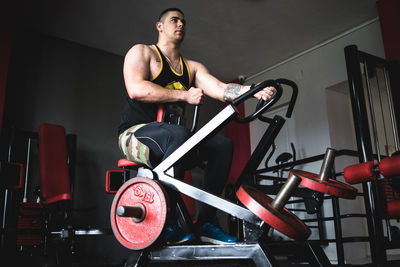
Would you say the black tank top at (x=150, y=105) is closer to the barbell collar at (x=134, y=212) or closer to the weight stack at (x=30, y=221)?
the barbell collar at (x=134, y=212)

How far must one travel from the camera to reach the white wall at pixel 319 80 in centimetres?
443

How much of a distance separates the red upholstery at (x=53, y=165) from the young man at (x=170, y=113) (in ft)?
5.49

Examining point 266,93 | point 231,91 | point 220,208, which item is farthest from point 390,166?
point 220,208

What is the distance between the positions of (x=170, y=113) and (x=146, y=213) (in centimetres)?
53

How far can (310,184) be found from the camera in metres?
1.49

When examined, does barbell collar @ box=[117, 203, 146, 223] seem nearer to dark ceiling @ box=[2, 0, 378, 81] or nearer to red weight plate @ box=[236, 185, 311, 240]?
red weight plate @ box=[236, 185, 311, 240]

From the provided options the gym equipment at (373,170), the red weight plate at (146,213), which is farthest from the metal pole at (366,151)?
the red weight plate at (146,213)

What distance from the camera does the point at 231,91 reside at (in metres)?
1.84

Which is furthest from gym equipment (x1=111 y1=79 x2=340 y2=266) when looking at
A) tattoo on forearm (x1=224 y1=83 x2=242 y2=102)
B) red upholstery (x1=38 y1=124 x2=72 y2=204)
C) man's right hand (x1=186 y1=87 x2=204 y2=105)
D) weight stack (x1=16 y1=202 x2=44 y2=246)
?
weight stack (x1=16 y1=202 x2=44 y2=246)

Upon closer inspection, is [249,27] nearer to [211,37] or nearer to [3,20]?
[211,37]

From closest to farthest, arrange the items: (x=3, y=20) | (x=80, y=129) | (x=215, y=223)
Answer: (x=215, y=223) < (x=3, y=20) < (x=80, y=129)

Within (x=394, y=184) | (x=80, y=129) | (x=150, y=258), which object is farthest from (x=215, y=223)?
(x=80, y=129)

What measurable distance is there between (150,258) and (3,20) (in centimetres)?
324

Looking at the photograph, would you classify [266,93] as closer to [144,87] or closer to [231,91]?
[231,91]
